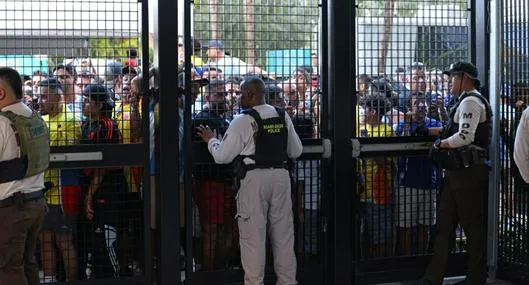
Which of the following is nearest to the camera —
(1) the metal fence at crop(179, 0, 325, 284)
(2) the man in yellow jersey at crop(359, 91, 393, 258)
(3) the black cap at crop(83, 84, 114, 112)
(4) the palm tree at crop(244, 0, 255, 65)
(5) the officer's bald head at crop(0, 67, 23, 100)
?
(5) the officer's bald head at crop(0, 67, 23, 100)

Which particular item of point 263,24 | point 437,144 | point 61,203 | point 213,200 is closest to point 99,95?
point 61,203

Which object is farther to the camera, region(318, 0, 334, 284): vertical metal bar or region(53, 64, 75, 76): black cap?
region(318, 0, 334, 284): vertical metal bar

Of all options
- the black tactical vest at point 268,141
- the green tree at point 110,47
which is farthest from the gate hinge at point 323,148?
the green tree at point 110,47

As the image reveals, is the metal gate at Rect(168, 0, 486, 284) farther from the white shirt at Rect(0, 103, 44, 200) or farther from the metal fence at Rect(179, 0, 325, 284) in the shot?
the white shirt at Rect(0, 103, 44, 200)

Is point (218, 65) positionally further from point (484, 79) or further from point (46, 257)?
point (484, 79)

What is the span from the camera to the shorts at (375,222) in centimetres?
663

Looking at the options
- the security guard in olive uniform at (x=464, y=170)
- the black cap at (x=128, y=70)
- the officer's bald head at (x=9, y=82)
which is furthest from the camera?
the security guard in olive uniform at (x=464, y=170)

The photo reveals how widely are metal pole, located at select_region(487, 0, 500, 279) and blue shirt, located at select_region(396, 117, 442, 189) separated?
53 cm

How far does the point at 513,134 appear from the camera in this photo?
677 centimetres

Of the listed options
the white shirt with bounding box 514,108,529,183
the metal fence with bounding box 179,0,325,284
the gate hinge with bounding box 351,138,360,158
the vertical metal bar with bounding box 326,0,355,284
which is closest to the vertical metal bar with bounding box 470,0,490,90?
the white shirt with bounding box 514,108,529,183

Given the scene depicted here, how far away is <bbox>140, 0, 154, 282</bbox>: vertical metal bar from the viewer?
5867mm

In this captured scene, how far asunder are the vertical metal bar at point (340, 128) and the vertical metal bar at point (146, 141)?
1.50m

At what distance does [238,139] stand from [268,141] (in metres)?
0.24

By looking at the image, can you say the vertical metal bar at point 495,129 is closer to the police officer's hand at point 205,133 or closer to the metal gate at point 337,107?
the metal gate at point 337,107
